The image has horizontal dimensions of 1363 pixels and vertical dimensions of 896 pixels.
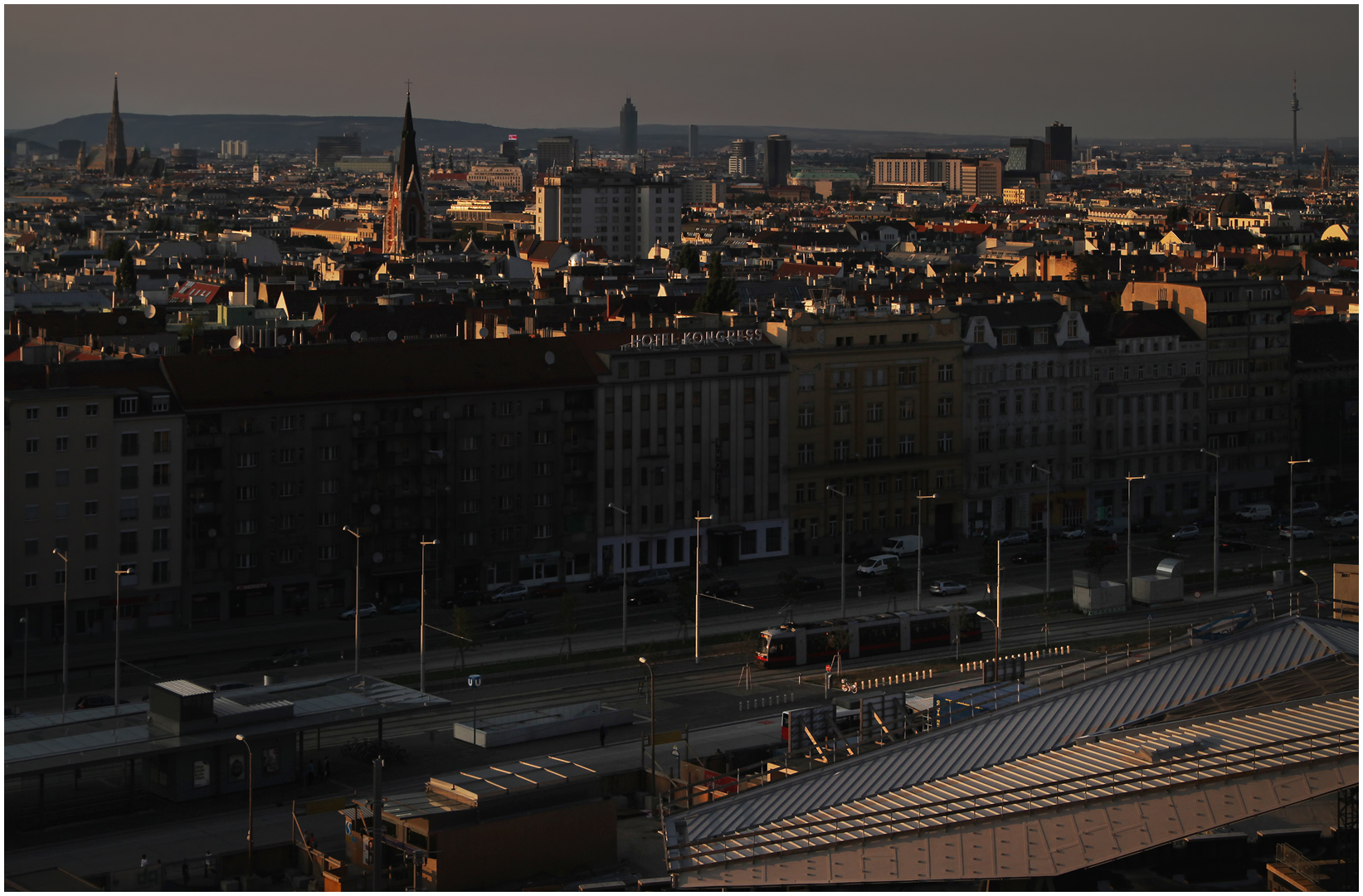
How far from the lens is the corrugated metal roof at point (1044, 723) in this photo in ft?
196

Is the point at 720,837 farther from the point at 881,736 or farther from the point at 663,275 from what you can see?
the point at 663,275

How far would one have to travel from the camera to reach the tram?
8562cm

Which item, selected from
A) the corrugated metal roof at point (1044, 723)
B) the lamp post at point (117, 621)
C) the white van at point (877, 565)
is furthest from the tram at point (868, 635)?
the lamp post at point (117, 621)

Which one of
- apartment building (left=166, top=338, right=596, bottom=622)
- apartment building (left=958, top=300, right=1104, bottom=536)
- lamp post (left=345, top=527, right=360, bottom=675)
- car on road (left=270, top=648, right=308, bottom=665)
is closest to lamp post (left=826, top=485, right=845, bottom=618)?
apartment building (left=958, top=300, right=1104, bottom=536)

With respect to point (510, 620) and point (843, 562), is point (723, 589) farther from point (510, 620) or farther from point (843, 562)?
point (510, 620)

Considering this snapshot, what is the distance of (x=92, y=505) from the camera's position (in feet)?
292

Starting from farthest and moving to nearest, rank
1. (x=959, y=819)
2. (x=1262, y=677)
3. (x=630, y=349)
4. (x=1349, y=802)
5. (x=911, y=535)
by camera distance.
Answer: (x=911, y=535) < (x=630, y=349) < (x=1262, y=677) < (x=1349, y=802) < (x=959, y=819)

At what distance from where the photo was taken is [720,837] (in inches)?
2259

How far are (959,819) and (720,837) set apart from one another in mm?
6481

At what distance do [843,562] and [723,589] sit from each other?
852 cm

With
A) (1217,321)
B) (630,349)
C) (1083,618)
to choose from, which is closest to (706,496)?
(630,349)

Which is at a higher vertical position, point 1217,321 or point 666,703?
point 1217,321

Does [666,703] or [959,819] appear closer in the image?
[959,819]

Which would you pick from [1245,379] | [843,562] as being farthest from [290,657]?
[1245,379]
